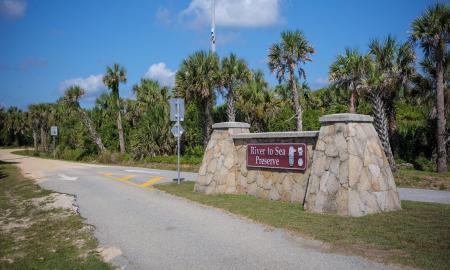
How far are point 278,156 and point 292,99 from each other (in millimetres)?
16091

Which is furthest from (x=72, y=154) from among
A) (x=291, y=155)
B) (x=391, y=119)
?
(x=291, y=155)

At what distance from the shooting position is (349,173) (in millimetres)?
9070

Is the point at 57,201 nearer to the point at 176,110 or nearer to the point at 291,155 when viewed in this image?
the point at 176,110

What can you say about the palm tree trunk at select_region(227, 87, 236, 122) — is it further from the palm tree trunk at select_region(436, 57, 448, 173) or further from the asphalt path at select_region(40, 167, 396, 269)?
the asphalt path at select_region(40, 167, 396, 269)

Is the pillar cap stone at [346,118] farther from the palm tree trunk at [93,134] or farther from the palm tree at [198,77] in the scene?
the palm tree trunk at [93,134]

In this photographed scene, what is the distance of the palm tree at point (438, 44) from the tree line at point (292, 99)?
0.13ft

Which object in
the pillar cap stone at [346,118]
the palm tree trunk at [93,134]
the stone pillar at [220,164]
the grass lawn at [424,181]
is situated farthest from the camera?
the palm tree trunk at [93,134]

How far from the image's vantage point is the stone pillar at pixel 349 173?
9.05 meters

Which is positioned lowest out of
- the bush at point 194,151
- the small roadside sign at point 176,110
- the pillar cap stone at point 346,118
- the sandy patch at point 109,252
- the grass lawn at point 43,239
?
the grass lawn at point 43,239

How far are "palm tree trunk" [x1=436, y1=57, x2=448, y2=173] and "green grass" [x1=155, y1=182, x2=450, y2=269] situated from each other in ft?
29.9

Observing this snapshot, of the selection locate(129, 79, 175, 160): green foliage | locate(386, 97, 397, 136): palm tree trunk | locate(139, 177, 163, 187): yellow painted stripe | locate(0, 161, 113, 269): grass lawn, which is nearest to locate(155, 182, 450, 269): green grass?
locate(0, 161, 113, 269): grass lawn

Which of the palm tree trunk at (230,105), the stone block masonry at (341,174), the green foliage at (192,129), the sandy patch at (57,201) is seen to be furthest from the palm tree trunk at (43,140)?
the stone block masonry at (341,174)

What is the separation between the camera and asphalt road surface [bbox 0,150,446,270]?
19.9ft

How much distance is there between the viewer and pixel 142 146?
29922mm
